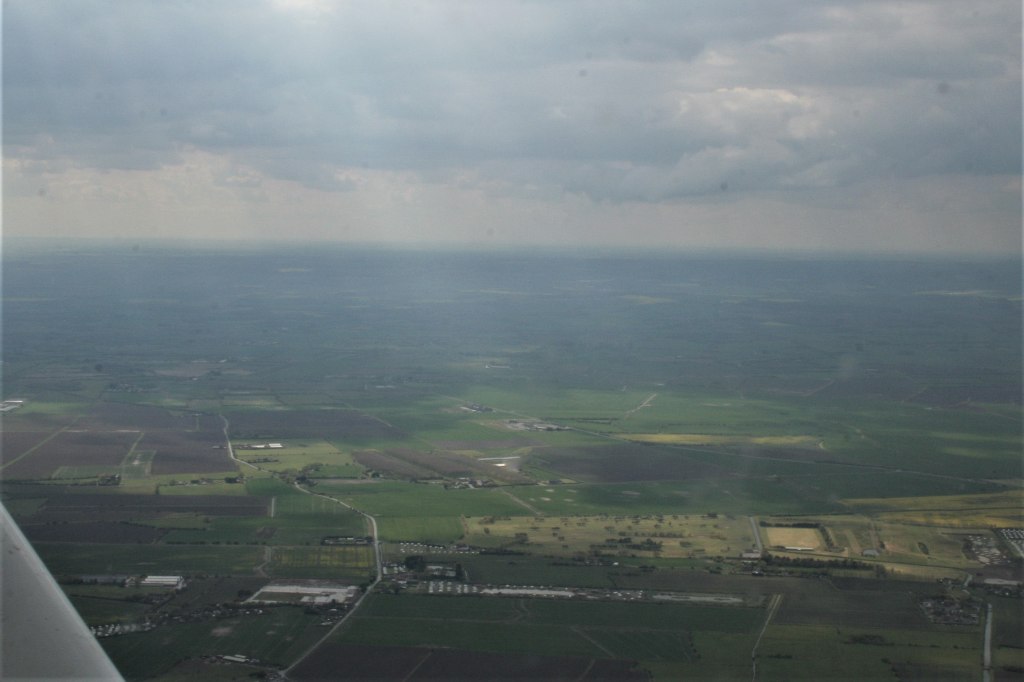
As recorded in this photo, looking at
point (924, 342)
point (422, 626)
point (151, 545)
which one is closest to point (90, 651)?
point (422, 626)

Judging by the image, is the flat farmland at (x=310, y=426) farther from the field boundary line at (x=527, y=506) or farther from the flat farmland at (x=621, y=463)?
the field boundary line at (x=527, y=506)

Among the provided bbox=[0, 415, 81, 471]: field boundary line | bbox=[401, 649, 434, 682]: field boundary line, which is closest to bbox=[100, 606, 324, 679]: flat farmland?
bbox=[401, 649, 434, 682]: field boundary line

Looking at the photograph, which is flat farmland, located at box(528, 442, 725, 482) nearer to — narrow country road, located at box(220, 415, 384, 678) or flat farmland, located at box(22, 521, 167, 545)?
narrow country road, located at box(220, 415, 384, 678)

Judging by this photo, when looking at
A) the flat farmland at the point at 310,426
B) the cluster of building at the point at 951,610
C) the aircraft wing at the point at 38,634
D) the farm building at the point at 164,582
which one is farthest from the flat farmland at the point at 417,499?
the aircraft wing at the point at 38,634

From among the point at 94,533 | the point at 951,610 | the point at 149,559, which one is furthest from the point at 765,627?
the point at 94,533

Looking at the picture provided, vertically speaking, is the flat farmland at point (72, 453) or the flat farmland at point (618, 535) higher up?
the flat farmland at point (72, 453)

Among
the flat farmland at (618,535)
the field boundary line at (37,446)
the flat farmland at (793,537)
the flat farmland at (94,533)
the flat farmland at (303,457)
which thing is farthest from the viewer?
the flat farmland at (303,457)

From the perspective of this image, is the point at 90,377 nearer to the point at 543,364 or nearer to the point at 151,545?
the point at 543,364

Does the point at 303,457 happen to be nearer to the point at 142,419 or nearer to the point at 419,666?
the point at 142,419

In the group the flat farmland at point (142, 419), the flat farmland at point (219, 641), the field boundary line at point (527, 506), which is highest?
the flat farmland at point (142, 419)

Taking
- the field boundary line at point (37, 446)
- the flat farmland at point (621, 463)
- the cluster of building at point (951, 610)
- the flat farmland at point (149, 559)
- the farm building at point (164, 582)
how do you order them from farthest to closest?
the flat farmland at point (621, 463) → the field boundary line at point (37, 446) → the flat farmland at point (149, 559) → the farm building at point (164, 582) → the cluster of building at point (951, 610)
